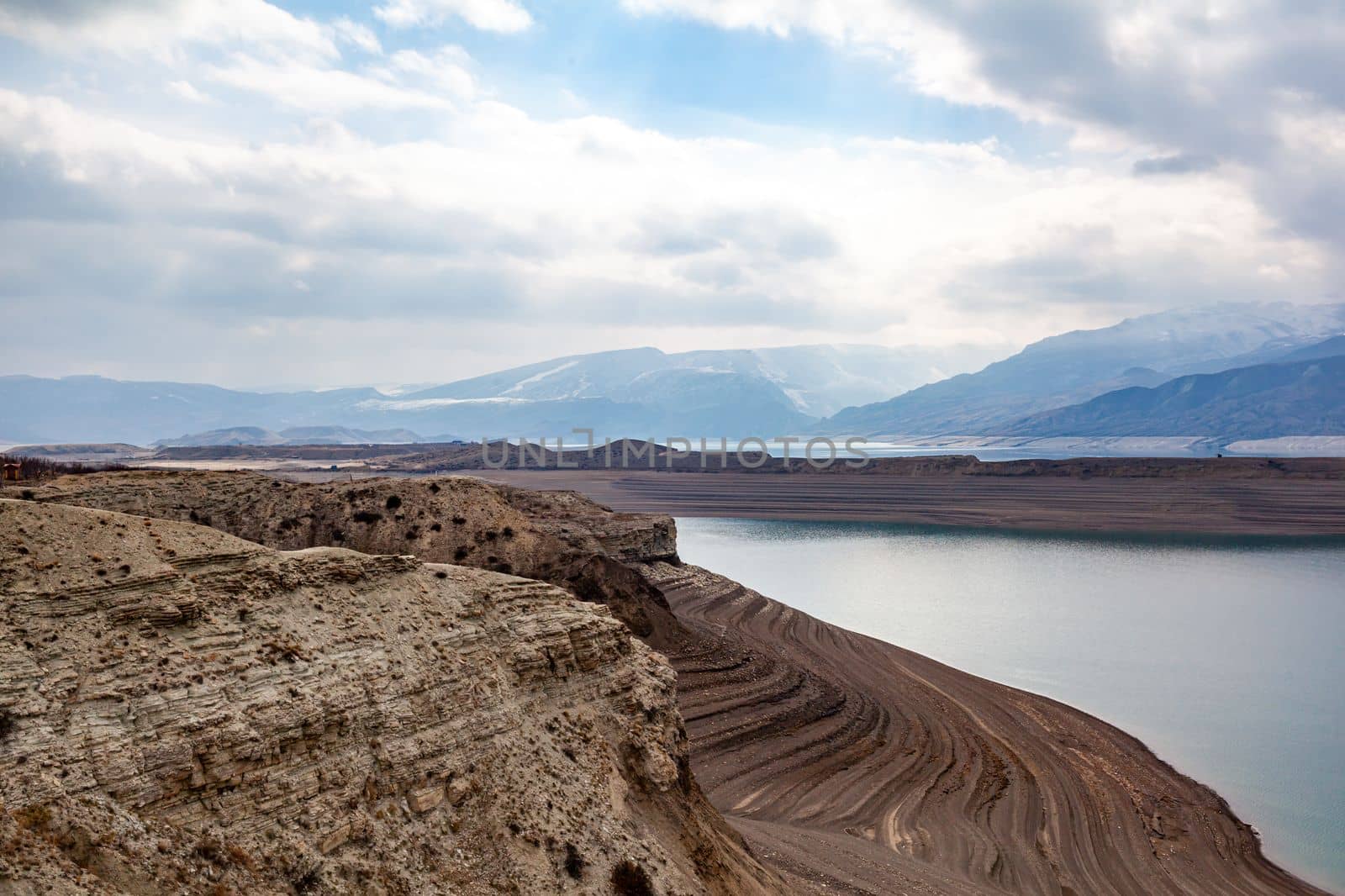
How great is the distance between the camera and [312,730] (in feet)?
33.4

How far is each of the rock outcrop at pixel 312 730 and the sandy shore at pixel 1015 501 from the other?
7570 cm

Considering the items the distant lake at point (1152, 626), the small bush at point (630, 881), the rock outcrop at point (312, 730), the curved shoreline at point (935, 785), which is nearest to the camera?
the rock outcrop at point (312, 730)

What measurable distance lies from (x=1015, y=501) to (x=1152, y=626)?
52.4m

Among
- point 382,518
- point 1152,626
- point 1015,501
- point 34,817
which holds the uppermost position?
point 382,518

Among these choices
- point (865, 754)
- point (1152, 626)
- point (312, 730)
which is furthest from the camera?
point (1152, 626)

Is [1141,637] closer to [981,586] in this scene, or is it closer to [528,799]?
[981,586]

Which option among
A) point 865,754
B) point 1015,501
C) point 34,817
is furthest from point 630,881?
point 1015,501

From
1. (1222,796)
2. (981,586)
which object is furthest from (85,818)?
(981,586)

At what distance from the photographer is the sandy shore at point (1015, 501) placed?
8142cm

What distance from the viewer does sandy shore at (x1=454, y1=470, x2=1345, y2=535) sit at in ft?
267

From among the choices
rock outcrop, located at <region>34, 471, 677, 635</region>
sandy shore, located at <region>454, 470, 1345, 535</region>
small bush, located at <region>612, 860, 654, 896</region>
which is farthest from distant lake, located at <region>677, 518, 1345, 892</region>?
small bush, located at <region>612, 860, 654, 896</region>

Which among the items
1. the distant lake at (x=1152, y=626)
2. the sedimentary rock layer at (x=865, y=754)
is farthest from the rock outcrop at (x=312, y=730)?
the distant lake at (x=1152, y=626)

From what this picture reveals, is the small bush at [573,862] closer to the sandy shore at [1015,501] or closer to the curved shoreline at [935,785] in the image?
the curved shoreline at [935,785]

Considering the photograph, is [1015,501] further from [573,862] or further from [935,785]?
[573,862]
